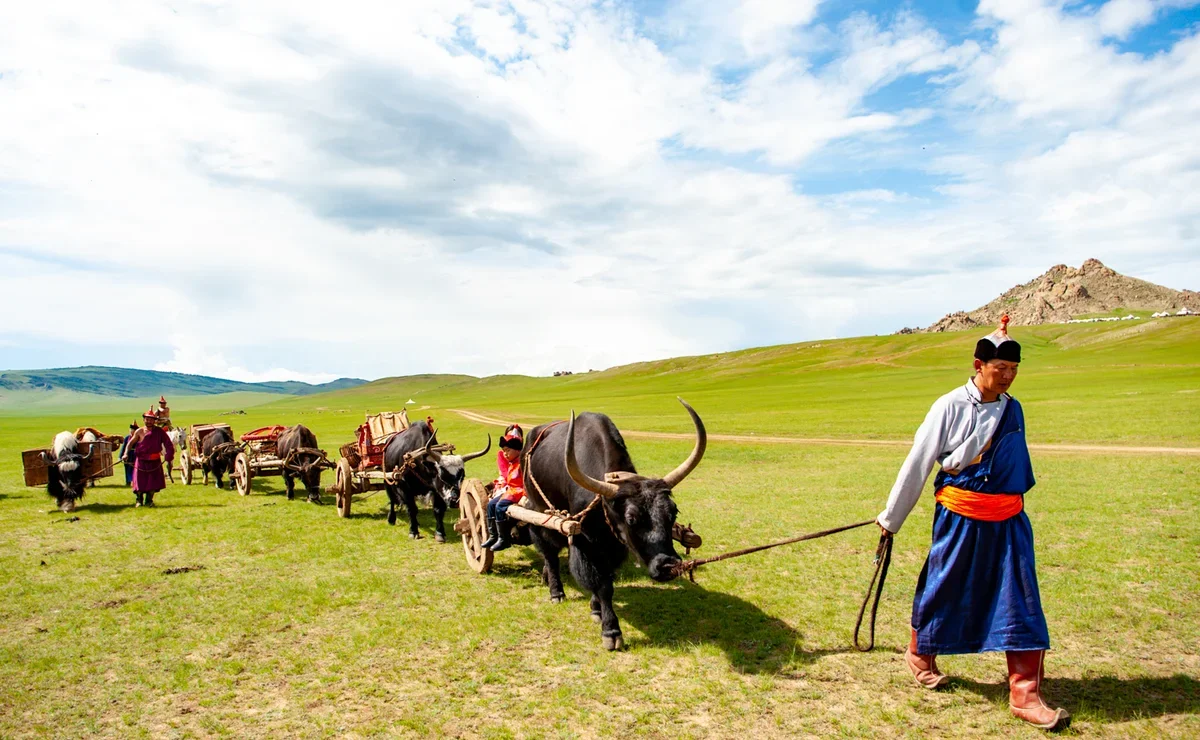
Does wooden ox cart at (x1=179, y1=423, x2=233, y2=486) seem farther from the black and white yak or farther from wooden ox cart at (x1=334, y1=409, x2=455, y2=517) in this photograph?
wooden ox cart at (x1=334, y1=409, x2=455, y2=517)

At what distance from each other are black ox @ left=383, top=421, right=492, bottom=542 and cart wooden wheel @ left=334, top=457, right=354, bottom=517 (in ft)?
3.70

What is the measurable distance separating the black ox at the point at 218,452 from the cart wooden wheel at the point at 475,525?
11.5 m

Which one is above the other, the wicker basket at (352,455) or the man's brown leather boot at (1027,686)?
the wicker basket at (352,455)

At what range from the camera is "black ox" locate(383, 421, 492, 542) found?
33.6 ft

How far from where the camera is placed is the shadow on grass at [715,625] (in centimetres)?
560

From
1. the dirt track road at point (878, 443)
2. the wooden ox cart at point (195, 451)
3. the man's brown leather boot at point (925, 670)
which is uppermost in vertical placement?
the wooden ox cart at point (195, 451)

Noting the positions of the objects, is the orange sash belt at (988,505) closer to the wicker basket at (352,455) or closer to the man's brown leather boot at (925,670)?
the man's brown leather boot at (925,670)

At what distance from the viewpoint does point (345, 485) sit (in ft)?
41.2

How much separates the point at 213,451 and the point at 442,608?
13531 millimetres

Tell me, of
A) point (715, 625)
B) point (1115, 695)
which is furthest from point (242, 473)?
point (1115, 695)

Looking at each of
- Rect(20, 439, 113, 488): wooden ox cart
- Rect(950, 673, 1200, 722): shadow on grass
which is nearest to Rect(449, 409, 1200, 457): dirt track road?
Rect(950, 673, 1200, 722): shadow on grass

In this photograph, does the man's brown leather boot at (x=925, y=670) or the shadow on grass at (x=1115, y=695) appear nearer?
the shadow on grass at (x=1115, y=695)

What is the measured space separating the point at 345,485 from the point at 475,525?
16.8 feet

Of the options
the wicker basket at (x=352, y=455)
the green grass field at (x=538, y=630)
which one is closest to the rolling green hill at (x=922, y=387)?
the green grass field at (x=538, y=630)
